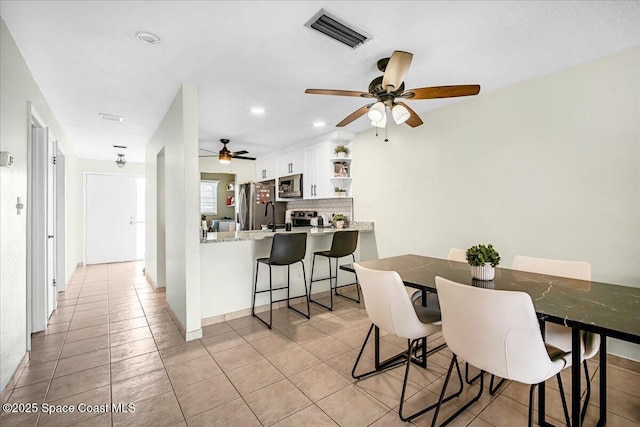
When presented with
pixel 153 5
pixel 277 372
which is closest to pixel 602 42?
pixel 153 5

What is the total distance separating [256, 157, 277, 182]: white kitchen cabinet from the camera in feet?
20.5

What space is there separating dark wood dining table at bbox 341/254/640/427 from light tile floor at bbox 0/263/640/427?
60 centimetres

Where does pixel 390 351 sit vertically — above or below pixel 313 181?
below

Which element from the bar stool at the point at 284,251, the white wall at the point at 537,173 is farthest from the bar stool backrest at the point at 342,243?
the white wall at the point at 537,173

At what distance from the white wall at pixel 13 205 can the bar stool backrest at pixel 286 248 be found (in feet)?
6.41

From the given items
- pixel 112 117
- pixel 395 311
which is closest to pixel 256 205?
pixel 112 117

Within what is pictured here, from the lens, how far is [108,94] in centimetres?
308

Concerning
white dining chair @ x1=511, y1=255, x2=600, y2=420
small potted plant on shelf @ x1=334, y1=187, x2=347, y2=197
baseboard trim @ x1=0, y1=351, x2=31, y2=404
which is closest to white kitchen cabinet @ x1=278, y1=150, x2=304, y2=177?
small potted plant on shelf @ x1=334, y1=187, x2=347, y2=197

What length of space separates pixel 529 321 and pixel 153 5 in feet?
8.41

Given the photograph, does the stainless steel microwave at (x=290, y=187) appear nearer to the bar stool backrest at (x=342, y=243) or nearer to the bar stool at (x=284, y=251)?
the bar stool backrest at (x=342, y=243)

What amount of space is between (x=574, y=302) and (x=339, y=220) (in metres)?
3.53

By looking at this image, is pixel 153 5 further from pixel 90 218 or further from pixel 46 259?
pixel 90 218

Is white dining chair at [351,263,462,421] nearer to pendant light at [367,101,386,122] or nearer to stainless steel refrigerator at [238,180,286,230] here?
pendant light at [367,101,386,122]

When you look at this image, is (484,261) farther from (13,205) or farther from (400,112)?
(13,205)
